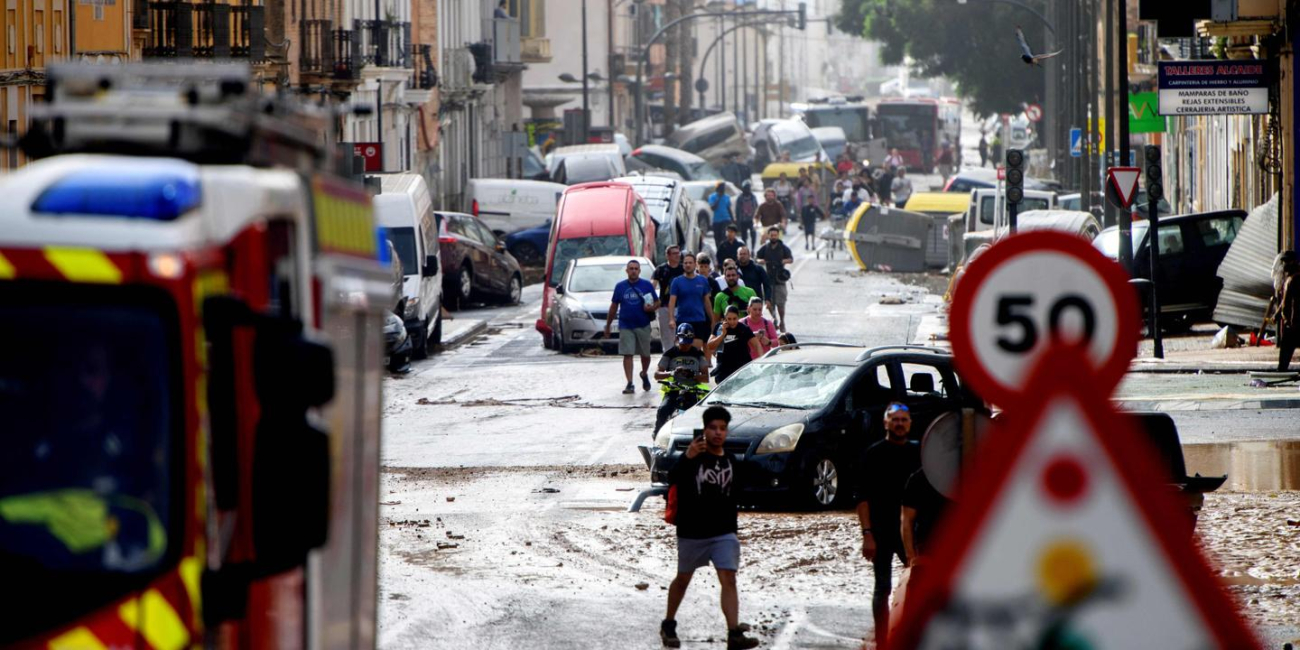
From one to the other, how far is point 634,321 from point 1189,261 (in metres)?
10.3

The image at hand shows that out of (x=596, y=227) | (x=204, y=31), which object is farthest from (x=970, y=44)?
(x=204, y=31)

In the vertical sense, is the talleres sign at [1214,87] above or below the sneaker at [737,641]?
above

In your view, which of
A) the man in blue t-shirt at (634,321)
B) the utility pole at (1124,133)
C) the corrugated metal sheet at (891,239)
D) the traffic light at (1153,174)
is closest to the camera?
the man in blue t-shirt at (634,321)

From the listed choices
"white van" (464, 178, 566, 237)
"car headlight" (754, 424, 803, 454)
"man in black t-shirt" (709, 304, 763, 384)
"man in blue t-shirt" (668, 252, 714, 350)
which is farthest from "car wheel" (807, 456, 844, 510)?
"white van" (464, 178, 566, 237)

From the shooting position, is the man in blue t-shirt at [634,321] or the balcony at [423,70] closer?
the man in blue t-shirt at [634,321]

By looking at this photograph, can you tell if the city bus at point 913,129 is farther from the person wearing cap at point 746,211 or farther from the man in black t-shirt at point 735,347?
the man in black t-shirt at point 735,347

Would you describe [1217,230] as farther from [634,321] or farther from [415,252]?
[415,252]

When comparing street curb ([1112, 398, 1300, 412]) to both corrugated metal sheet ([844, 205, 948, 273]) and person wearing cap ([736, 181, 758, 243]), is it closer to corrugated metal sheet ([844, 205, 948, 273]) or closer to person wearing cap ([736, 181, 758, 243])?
corrugated metal sheet ([844, 205, 948, 273])

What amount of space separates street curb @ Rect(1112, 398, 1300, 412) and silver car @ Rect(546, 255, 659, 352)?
8.85 metres

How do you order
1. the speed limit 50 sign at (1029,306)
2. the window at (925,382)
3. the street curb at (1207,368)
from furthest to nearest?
Answer: the street curb at (1207,368)
the window at (925,382)
the speed limit 50 sign at (1029,306)

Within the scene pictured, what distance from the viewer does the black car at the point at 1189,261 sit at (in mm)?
31531

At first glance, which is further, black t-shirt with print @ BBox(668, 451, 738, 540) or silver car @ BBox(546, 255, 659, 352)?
silver car @ BBox(546, 255, 659, 352)

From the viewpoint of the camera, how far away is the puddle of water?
664 inches

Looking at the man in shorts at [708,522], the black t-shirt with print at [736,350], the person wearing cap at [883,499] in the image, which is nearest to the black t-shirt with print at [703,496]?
the man in shorts at [708,522]
